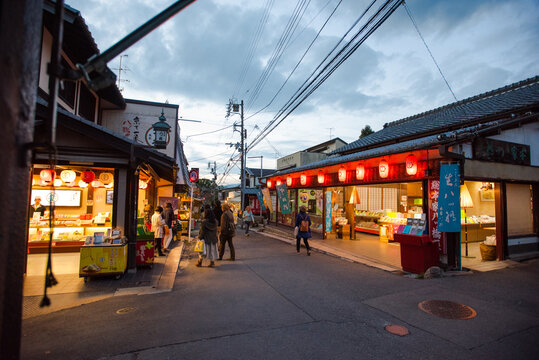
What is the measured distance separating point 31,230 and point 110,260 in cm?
504

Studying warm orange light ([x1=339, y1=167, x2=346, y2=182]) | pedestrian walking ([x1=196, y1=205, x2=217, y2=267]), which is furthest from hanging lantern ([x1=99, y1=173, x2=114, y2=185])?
warm orange light ([x1=339, y1=167, x2=346, y2=182])

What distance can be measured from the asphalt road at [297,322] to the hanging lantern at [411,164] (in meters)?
3.51

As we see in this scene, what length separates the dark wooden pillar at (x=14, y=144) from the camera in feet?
5.60

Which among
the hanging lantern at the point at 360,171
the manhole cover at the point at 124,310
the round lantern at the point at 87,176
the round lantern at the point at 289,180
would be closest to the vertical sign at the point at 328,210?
the hanging lantern at the point at 360,171

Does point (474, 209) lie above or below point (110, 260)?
above

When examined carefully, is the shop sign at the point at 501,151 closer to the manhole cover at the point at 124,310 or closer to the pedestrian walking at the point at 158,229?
the manhole cover at the point at 124,310

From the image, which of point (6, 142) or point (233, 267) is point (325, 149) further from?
point (6, 142)

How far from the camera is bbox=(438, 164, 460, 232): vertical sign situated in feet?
26.2

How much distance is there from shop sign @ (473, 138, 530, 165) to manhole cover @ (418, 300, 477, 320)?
5250mm

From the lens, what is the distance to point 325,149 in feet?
131

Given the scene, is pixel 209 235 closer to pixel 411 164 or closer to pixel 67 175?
pixel 67 175

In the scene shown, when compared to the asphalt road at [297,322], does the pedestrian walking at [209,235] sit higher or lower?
higher

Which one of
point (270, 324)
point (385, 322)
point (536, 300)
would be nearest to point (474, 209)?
point (536, 300)

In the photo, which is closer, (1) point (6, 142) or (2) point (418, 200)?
(1) point (6, 142)
